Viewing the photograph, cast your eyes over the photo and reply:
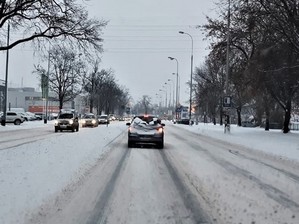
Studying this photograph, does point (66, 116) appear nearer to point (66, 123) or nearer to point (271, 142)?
point (66, 123)

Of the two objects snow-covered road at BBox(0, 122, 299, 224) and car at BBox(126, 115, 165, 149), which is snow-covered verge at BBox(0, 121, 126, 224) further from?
car at BBox(126, 115, 165, 149)

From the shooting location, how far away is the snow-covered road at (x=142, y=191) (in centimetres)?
754

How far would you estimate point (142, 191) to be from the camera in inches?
394

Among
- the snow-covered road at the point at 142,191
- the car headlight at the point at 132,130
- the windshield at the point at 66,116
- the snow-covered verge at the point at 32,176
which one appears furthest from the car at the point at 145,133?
the windshield at the point at 66,116

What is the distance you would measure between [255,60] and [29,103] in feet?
448

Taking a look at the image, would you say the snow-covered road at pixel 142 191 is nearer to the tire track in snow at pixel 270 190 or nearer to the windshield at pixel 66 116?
the tire track in snow at pixel 270 190

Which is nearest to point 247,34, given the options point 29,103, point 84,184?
point 84,184

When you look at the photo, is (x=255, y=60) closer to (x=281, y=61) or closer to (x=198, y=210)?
(x=281, y=61)

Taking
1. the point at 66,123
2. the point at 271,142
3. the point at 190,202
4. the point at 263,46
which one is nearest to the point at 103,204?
the point at 190,202

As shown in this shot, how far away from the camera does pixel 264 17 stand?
32.8 meters

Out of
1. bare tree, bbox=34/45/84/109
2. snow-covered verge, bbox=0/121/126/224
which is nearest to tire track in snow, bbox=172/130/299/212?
snow-covered verge, bbox=0/121/126/224

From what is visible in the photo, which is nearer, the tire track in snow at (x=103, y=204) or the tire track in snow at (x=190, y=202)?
the tire track in snow at (x=103, y=204)

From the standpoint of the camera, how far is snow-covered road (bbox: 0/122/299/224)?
24.7ft

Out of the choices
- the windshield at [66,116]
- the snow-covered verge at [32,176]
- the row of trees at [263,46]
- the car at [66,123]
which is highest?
the row of trees at [263,46]
